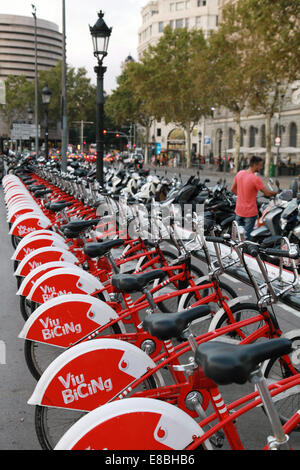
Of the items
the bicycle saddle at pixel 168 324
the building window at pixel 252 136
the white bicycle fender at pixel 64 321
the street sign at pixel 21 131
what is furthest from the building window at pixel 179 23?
the bicycle saddle at pixel 168 324

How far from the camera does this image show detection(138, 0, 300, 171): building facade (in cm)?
4894

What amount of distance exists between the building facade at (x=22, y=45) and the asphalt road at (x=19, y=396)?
134 m

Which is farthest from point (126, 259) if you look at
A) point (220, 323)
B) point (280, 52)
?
point (280, 52)

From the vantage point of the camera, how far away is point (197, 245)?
4.75 meters

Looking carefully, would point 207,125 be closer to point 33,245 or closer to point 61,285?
point 33,245

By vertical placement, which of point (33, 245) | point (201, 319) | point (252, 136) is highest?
point (252, 136)

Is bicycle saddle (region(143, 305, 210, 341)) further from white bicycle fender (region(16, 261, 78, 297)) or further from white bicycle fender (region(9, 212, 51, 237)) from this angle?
white bicycle fender (region(9, 212, 51, 237))

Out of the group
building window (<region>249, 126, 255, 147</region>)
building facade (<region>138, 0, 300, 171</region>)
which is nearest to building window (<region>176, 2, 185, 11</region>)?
building facade (<region>138, 0, 300, 171</region>)

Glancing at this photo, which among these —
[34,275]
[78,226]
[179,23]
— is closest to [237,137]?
[78,226]

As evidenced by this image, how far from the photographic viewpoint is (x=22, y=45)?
440 feet

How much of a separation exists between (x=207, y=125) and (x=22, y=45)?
264ft

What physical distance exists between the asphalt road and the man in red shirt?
3014 millimetres

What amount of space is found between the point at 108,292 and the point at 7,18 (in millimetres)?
142717

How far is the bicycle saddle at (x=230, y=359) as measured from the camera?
5.96 feet
